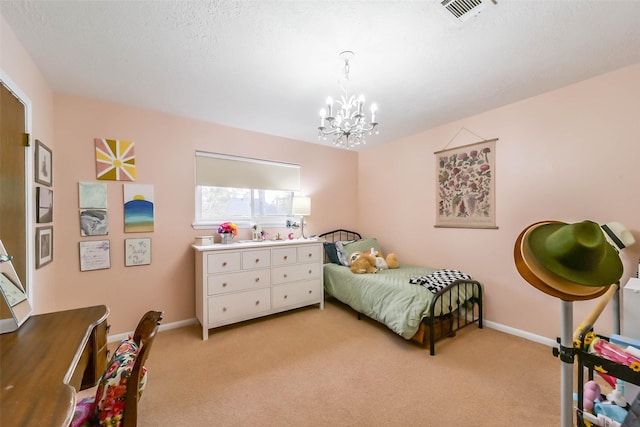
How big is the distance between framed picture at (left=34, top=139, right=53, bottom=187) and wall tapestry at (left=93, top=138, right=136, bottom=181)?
0.36 metres

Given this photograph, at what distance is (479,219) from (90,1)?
12.0ft

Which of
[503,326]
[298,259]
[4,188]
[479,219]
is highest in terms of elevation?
[4,188]

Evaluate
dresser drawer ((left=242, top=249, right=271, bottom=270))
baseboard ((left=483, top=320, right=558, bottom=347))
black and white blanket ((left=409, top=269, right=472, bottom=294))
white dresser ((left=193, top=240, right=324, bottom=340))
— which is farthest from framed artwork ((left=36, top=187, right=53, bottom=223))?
baseboard ((left=483, top=320, right=558, bottom=347))

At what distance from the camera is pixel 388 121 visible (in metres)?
3.14

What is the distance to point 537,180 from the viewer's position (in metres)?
2.56

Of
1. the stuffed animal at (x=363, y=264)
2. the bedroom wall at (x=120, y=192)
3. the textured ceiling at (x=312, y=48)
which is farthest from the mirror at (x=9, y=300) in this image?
the stuffed animal at (x=363, y=264)

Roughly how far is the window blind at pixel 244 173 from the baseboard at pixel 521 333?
2.96 m

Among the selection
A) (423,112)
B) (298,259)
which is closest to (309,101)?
(423,112)

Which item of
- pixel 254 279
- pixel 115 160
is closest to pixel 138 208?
pixel 115 160

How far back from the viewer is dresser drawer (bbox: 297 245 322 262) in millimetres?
3337

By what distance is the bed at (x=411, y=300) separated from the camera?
2400 millimetres

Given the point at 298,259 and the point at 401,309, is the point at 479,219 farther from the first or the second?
the point at 298,259

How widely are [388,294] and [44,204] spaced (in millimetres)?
3140

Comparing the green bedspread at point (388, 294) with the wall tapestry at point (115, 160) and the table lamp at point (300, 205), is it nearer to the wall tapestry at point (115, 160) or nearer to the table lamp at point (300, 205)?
the table lamp at point (300, 205)
